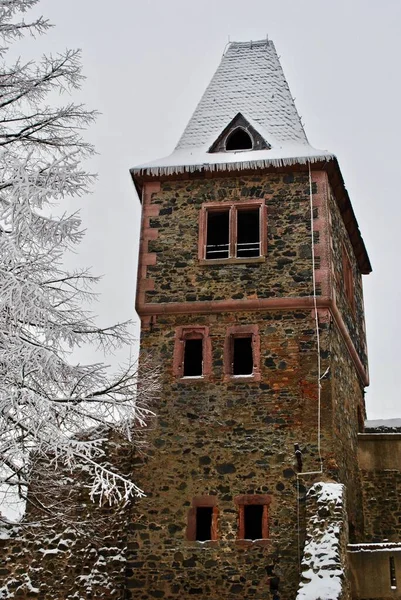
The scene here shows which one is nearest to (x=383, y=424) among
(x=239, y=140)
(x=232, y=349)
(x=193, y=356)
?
(x=232, y=349)

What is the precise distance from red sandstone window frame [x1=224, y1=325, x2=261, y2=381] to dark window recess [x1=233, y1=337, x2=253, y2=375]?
192 millimetres

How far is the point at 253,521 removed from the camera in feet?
47.9

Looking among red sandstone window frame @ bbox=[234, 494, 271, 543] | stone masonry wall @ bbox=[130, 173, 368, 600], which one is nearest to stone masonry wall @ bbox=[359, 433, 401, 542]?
stone masonry wall @ bbox=[130, 173, 368, 600]

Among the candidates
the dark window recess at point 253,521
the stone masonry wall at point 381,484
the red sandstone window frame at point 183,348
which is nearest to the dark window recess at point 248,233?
the red sandstone window frame at point 183,348

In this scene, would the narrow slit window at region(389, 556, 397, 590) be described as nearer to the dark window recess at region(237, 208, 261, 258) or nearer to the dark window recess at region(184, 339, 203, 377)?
the dark window recess at region(184, 339, 203, 377)

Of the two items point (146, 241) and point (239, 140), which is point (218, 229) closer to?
point (146, 241)

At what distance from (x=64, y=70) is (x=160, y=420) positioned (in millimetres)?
7537

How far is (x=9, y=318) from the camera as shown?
824 centimetres

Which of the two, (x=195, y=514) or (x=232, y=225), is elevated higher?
(x=232, y=225)

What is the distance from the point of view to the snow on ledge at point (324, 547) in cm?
1237

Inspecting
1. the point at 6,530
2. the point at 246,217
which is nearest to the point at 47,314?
the point at 6,530

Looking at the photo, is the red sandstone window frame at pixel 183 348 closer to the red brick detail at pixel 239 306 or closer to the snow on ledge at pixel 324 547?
the red brick detail at pixel 239 306

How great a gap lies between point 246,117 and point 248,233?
2.92 meters

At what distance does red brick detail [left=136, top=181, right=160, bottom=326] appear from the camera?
16531 mm
